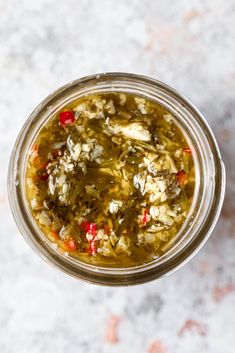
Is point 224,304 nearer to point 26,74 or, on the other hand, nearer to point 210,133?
point 210,133

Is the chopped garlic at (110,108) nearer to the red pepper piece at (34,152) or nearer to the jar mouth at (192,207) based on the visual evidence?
the jar mouth at (192,207)

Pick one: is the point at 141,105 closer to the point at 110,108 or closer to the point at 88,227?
the point at 110,108

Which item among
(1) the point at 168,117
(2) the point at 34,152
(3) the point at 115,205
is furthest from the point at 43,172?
(1) the point at 168,117

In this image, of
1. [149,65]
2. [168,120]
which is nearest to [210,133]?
[168,120]

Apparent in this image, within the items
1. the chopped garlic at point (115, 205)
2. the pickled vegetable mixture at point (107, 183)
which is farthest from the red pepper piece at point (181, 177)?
the chopped garlic at point (115, 205)

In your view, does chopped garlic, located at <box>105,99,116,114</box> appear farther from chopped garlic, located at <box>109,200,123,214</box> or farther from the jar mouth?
chopped garlic, located at <box>109,200,123,214</box>
